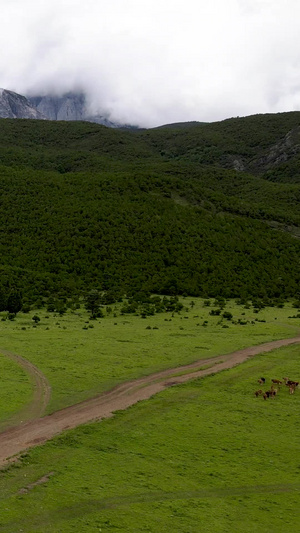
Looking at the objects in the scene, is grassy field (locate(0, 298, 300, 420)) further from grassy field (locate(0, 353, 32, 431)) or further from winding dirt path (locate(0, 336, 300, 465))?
winding dirt path (locate(0, 336, 300, 465))

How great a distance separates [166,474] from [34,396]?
10032 mm

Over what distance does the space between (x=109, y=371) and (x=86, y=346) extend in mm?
6905

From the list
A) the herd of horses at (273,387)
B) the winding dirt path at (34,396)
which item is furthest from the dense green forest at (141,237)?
the herd of horses at (273,387)

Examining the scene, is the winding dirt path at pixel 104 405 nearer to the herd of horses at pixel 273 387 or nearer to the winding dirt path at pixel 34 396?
the winding dirt path at pixel 34 396

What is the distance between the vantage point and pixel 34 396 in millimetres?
23625

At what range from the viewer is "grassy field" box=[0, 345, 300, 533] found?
527 inches

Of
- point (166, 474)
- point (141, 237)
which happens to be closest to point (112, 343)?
point (166, 474)

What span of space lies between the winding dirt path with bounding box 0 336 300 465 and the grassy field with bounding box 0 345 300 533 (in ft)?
2.62

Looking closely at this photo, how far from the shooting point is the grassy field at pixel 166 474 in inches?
527

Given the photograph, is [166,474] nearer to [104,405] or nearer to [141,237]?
[104,405]

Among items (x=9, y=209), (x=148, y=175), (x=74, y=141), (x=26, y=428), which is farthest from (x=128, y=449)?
(x=74, y=141)

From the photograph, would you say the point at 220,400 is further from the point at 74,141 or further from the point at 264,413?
the point at 74,141

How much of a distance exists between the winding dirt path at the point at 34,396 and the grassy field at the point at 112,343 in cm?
47

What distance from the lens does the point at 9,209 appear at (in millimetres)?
91000
